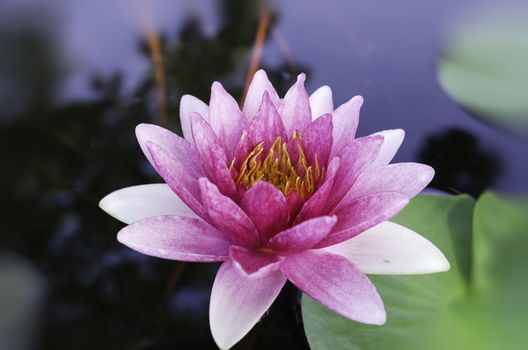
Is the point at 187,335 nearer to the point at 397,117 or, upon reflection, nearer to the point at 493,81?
the point at 397,117

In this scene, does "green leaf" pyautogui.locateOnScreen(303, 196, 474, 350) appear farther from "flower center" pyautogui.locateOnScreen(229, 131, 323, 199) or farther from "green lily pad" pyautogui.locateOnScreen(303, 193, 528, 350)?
"flower center" pyautogui.locateOnScreen(229, 131, 323, 199)

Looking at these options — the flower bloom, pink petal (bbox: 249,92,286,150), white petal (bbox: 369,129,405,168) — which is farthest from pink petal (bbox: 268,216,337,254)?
white petal (bbox: 369,129,405,168)

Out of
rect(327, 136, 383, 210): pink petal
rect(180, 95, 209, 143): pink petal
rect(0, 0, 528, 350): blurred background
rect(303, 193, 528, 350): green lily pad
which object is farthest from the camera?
rect(0, 0, 528, 350): blurred background

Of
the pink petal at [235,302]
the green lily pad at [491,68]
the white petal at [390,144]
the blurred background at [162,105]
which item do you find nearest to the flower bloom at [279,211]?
the pink petal at [235,302]

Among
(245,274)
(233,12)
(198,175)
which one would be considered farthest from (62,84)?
(245,274)

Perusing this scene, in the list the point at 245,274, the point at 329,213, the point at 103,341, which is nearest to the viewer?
the point at 245,274

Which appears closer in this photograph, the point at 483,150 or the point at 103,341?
the point at 103,341
